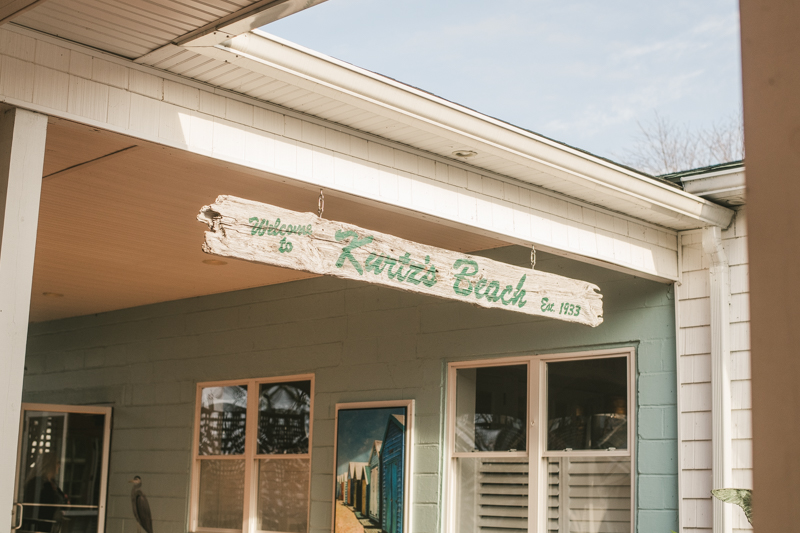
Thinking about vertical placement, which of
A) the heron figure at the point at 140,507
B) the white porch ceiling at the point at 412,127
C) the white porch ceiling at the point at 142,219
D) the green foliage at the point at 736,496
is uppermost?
the white porch ceiling at the point at 412,127

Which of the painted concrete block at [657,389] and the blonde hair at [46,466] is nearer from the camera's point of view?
the painted concrete block at [657,389]

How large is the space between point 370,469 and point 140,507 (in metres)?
3.18

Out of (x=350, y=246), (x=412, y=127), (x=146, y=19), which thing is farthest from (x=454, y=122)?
(x=146, y=19)

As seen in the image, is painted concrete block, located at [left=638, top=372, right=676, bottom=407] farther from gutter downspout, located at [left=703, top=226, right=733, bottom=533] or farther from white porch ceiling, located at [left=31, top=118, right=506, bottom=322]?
white porch ceiling, located at [left=31, top=118, right=506, bottom=322]

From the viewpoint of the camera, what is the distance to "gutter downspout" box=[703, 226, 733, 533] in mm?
5445

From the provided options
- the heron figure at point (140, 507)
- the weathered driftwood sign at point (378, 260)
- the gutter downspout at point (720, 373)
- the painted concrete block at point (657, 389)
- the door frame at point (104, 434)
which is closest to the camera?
the weathered driftwood sign at point (378, 260)

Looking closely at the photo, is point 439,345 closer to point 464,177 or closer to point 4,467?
point 464,177

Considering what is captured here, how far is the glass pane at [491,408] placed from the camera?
21.9 feet

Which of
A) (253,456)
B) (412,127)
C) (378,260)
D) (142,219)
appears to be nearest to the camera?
(378,260)

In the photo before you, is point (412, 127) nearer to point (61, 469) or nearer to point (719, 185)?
point (719, 185)

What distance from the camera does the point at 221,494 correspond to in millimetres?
8539

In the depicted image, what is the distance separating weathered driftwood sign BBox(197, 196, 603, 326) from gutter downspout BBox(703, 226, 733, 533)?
3.37 ft

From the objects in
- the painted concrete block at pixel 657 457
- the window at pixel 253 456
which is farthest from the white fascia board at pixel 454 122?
the window at pixel 253 456

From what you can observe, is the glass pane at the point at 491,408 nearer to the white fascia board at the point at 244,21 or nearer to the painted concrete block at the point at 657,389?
the painted concrete block at the point at 657,389
